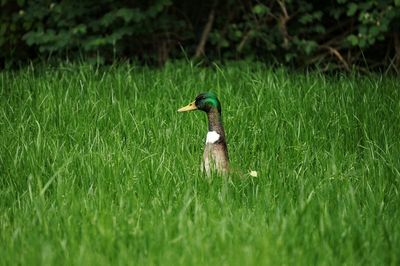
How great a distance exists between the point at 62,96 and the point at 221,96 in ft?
3.67

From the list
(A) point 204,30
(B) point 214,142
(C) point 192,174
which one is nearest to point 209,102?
(B) point 214,142

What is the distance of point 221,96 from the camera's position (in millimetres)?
5316

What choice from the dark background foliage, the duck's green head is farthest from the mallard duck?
the dark background foliage

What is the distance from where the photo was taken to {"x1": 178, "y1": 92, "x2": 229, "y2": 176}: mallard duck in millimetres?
3582

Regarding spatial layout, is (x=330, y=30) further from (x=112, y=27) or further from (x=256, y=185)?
(x=256, y=185)

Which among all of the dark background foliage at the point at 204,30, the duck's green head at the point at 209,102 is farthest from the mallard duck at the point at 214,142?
the dark background foliage at the point at 204,30

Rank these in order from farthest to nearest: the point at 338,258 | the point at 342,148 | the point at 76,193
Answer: the point at 342,148 → the point at 76,193 → the point at 338,258

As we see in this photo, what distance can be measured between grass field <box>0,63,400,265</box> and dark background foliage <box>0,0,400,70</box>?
1.08 meters

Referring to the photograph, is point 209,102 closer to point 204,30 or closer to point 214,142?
point 214,142

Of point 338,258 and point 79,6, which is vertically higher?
point 79,6

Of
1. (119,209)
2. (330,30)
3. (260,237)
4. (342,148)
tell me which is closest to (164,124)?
(342,148)

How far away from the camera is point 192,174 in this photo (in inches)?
146

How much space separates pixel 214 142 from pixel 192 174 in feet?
0.70

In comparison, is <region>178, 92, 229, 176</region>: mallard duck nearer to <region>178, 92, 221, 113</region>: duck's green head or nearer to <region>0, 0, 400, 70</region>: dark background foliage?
<region>178, 92, 221, 113</region>: duck's green head
